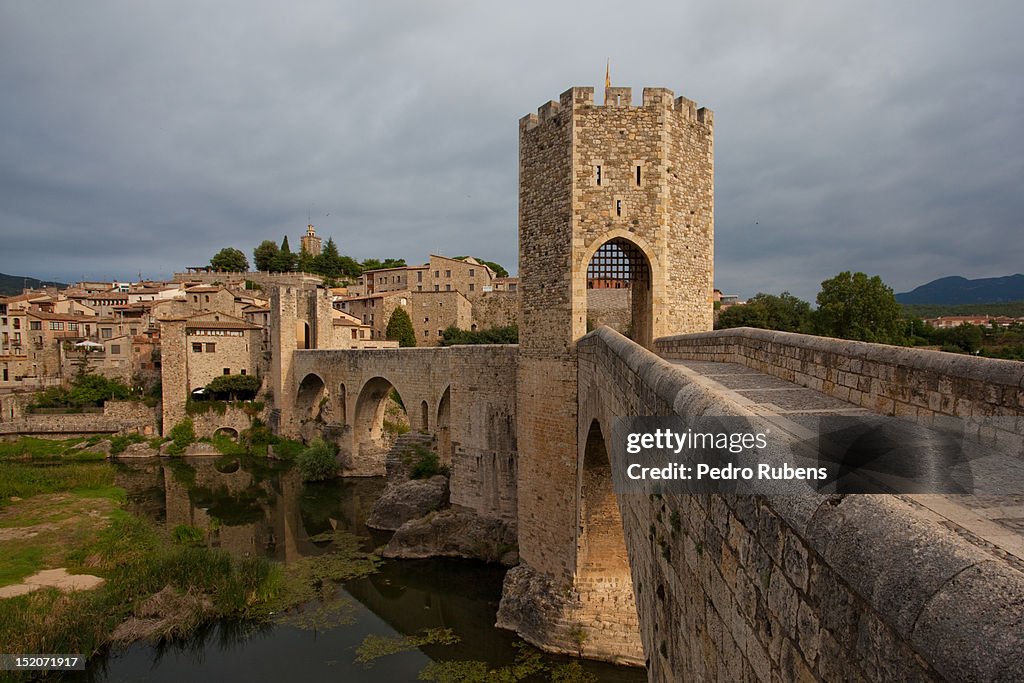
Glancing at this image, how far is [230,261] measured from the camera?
7631cm

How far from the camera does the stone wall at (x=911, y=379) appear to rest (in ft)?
10.6

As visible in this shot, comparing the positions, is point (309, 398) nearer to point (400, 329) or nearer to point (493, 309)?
point (400, 329)

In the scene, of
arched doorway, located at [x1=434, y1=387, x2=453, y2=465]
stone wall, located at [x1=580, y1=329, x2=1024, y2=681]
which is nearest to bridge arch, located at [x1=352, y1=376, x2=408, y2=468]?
arched doorway, located at [x1=434, y1=387, x2=453, y2=465]

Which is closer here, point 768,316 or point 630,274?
point 630,274

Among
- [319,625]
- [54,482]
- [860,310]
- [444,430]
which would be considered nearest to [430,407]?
[444,430]

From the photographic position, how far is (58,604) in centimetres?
1239

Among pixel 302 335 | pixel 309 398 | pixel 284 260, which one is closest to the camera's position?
pixel 309 398

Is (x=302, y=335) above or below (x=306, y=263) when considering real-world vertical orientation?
below

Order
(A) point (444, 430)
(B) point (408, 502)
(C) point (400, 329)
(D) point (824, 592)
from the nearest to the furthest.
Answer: (D) point (824, 592)
(B) point (408, 502)
(A) point (444, 430)
(C) point (400, 329)

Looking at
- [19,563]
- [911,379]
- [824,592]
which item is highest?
[911,379]

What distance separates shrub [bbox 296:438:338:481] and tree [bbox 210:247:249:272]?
58599 millimetres

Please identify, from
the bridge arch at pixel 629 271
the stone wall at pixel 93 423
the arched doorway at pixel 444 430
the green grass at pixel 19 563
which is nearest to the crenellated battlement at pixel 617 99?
the bridge arch at pixel 629 271

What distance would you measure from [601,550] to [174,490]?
22409mm

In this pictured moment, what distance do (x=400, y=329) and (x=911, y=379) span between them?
4216cm
